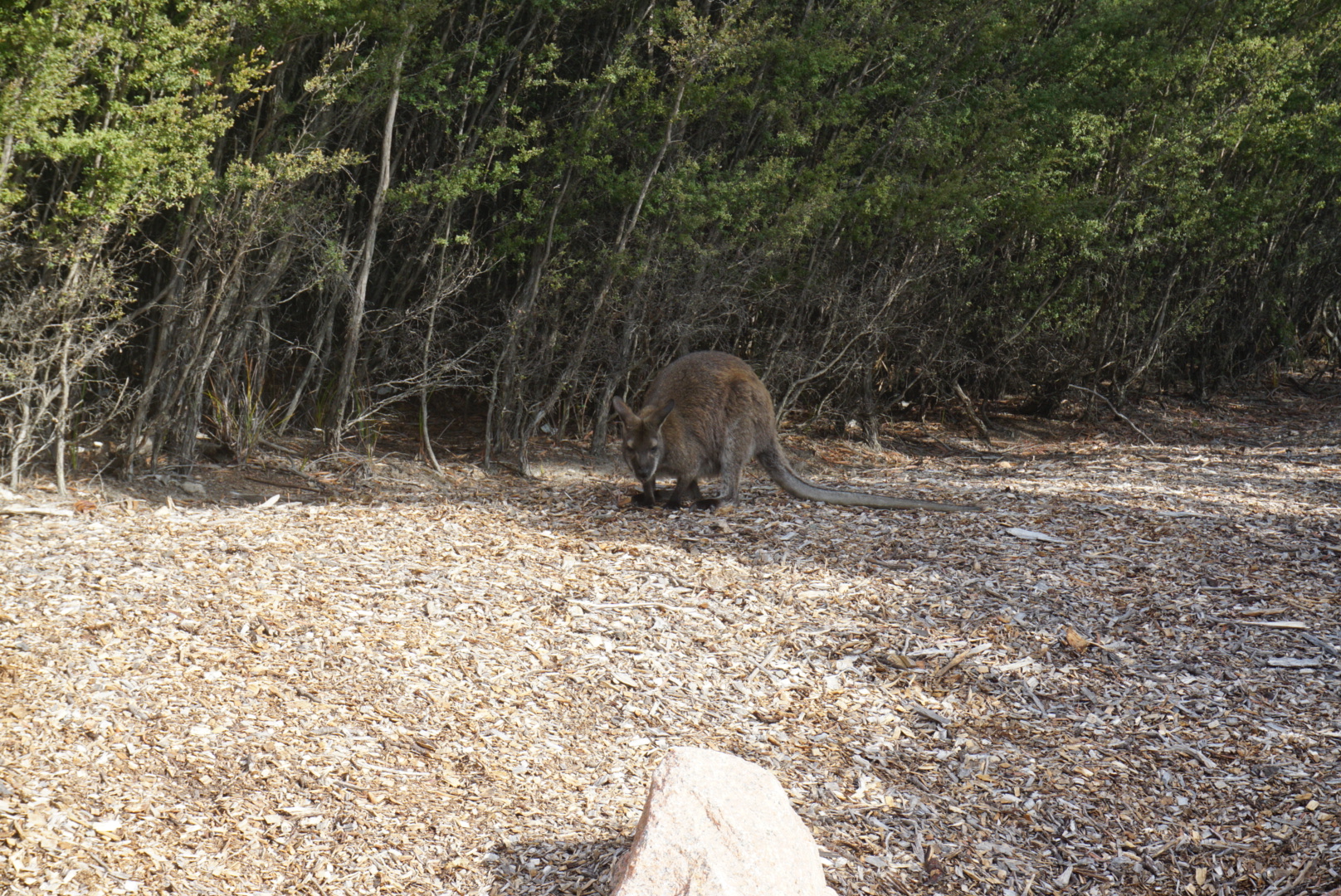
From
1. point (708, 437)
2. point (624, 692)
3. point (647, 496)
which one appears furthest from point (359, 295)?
point (624, 692)

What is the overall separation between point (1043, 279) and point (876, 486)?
160 inches

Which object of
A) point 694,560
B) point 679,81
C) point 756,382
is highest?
point 679,81

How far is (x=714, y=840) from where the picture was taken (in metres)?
3.09

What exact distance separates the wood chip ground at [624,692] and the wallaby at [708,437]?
0.80 ft

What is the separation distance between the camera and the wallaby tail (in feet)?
23.5

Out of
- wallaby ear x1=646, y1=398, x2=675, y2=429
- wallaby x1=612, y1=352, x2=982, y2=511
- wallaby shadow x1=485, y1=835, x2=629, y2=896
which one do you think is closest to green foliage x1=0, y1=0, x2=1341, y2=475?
wallaby x1=612, y1=352, x2=982, y2=511

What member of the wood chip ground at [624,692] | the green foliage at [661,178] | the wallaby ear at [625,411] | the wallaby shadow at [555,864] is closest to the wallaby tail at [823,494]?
the wood chip ground at [624,692]

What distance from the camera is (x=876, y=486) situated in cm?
823

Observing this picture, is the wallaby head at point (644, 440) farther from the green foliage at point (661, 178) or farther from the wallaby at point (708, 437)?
the green foliage at point (661, 178)

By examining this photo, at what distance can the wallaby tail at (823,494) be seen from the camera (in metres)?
7.17

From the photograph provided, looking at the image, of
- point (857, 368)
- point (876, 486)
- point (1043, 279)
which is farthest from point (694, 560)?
point (1043, 279)

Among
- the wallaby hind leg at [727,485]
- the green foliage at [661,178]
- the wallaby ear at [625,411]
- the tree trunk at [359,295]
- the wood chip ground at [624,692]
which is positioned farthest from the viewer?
the wallaby hind leg at [727,485]

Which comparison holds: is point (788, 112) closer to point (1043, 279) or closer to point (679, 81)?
point (679, 81)

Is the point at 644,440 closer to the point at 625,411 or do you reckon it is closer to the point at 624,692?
the point at 625,411
